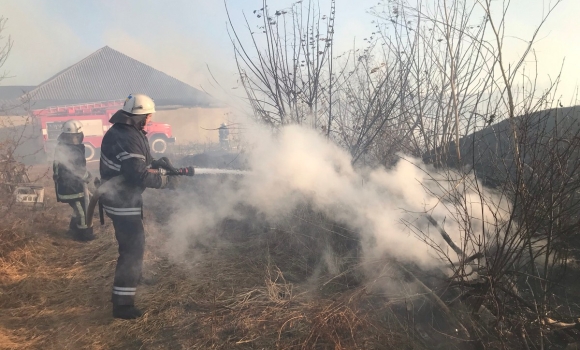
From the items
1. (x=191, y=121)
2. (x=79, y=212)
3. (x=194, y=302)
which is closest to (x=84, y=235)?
(x=79, y=212)

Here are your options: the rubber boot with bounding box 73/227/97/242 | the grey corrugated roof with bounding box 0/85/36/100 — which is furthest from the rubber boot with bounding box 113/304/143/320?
the grey corrugated roof with bounding box 0/85/36/100

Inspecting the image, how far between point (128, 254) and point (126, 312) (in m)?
0.57

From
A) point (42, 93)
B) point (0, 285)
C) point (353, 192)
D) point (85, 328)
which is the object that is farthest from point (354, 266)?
point (42, 93)

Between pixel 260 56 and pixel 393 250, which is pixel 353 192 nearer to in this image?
pixel 393 250

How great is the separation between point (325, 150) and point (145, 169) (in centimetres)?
237

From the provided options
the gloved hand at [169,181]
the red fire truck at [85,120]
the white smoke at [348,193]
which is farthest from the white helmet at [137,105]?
the red fire truck at [85,120]

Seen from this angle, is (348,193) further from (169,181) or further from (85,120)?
(85,120)

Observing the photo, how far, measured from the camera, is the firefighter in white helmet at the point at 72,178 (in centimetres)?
629

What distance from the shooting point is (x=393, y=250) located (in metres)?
4.19

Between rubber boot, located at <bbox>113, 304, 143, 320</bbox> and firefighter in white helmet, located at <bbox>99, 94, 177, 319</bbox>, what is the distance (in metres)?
0.04

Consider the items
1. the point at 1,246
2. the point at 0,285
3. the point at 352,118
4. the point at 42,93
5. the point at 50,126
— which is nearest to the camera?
the point at 0,285

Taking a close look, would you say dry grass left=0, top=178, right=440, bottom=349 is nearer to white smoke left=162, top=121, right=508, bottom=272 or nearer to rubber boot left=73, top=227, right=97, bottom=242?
rubber boot left=73, top=227, right=97, bottom=242

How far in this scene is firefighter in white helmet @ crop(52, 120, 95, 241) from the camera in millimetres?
6293

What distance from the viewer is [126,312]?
368 centimetres
